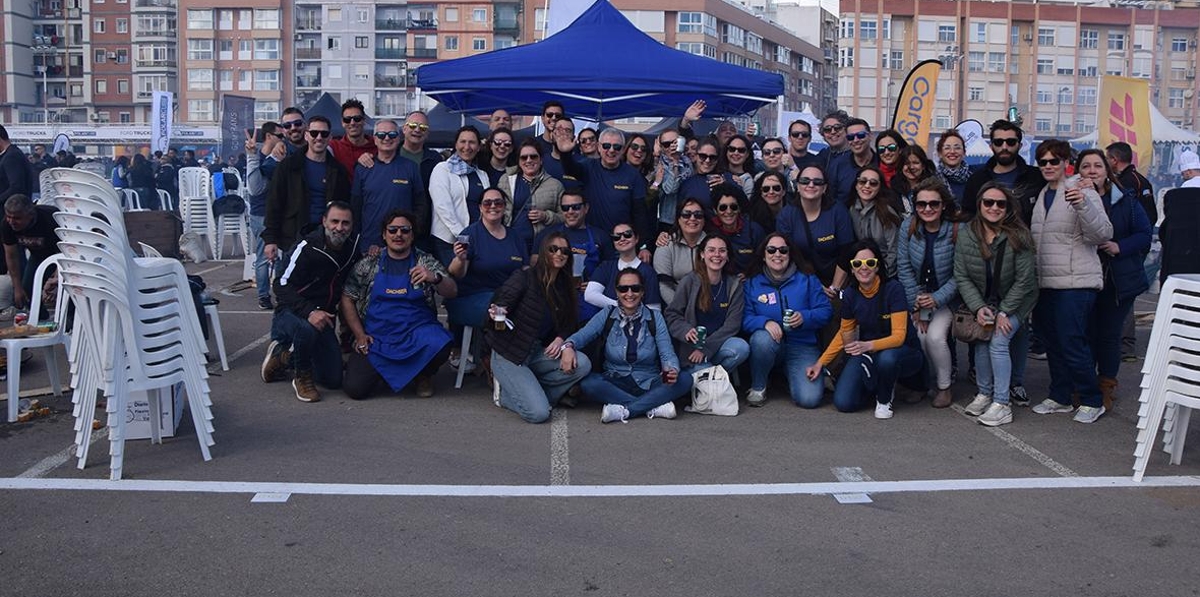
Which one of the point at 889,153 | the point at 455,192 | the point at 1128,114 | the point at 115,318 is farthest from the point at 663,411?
the point at 1128,114

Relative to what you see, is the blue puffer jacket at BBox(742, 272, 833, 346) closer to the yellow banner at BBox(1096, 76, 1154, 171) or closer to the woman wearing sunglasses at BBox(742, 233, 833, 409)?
the woman wearing sunglasses at BBox(742, 233, 833, 409)

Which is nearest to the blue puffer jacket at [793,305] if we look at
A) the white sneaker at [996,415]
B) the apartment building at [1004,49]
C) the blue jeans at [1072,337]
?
the white sneaker at [996,415]

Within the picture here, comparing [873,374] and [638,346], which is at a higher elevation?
[638,346]

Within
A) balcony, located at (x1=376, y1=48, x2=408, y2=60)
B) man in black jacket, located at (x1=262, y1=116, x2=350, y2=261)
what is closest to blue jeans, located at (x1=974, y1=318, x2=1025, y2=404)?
man in black jacket, located at (x1=262, y1=116, x2=350, y2=261)

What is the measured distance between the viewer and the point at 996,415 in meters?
7.22

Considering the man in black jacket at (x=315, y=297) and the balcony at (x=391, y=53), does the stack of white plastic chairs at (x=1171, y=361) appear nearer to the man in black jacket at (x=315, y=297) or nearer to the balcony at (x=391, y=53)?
the man in black jacket at (x=315, y=297)

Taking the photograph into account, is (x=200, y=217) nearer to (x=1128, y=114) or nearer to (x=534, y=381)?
(x=534, y=381)

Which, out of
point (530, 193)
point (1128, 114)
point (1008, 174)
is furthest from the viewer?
point (1128, 114)

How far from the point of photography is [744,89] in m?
11.1

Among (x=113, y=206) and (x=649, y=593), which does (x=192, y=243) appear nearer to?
(x=113, y=206)

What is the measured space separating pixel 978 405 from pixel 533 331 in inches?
117

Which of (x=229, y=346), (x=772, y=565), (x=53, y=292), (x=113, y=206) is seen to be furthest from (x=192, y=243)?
(x=772, y=565)

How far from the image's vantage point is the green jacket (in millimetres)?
7262

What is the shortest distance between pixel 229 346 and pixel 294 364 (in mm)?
2122
